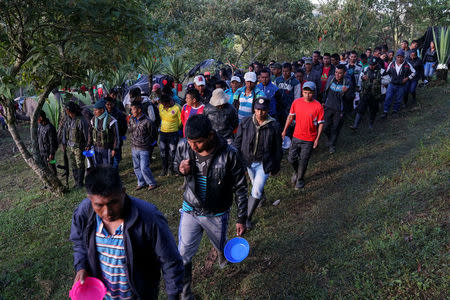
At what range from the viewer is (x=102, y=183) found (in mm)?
1987

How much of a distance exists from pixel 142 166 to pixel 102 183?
4999 mm

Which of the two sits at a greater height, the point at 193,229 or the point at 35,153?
the point at 193,229

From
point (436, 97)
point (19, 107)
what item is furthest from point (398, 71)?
point (19, 107)

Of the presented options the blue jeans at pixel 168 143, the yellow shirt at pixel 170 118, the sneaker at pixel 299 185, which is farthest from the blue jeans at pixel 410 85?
the blue jeans at pixel 168 143

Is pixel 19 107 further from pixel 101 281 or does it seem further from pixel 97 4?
pixel 101 281

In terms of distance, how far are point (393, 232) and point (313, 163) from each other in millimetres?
3630

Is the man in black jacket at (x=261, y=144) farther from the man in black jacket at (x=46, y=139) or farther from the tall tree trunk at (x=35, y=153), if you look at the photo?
the man in black jacket at (x=46, y=139)

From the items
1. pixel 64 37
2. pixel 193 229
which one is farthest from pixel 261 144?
pixel 64 37

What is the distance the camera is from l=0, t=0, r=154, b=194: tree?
4.62 m

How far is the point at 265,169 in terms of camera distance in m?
4.77

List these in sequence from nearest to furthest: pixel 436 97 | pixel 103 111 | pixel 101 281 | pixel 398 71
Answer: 1. pixel 101 281
2. pixel 103 111
3. pixel 398 71
4. pixel 436 97

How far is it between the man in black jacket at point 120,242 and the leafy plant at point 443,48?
13.3 metres

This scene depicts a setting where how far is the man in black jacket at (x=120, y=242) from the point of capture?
80.2 inches

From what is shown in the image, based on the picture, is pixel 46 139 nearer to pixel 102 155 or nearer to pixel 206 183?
pixel 102 155
